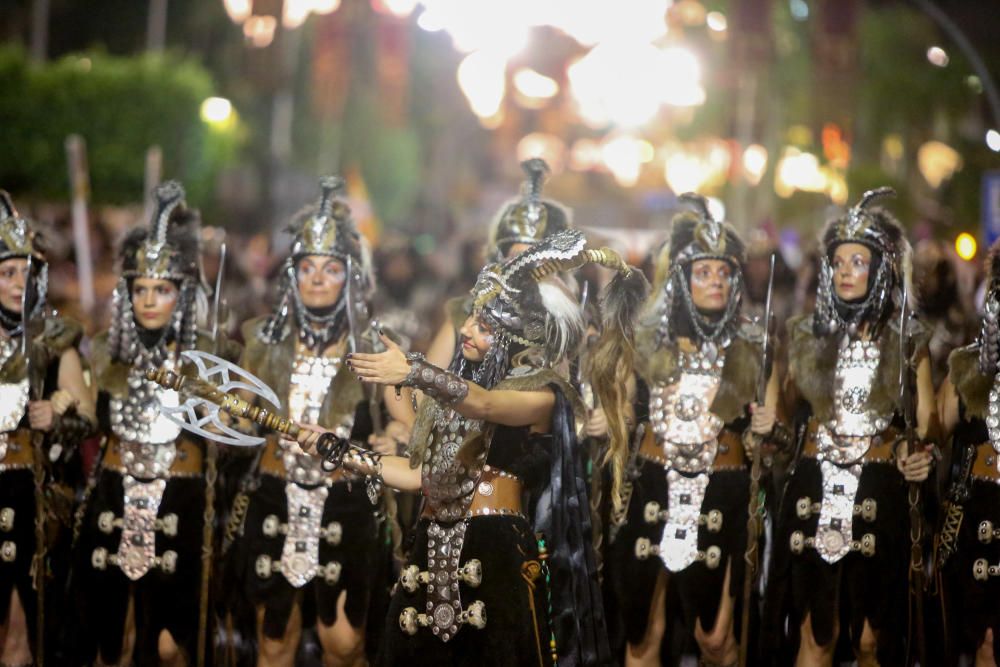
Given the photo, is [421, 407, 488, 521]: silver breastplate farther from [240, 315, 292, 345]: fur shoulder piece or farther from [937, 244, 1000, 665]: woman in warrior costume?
[937, 244, 1000, 665]: woman in warrior costume

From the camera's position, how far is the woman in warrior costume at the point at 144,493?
798cm

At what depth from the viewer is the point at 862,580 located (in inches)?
306

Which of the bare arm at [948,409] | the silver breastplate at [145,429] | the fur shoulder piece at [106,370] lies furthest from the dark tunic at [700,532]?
the fur shoulder piece at [106,370]

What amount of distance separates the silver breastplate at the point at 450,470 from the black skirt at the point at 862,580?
92.8 inches

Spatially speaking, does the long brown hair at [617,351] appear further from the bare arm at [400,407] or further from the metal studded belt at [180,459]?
the metal studded belt at [180,459]

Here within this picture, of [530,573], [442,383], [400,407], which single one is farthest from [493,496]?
[400,407]

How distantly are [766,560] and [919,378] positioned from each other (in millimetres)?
1361

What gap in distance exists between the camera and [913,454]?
7668mm

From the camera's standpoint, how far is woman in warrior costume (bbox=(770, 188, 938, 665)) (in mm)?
7766

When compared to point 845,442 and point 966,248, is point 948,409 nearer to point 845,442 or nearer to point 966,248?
point 845,442

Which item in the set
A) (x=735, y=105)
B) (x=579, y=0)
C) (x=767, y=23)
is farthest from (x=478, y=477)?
(x=735, y=105)

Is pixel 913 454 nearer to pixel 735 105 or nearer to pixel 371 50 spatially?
pixel 735 105

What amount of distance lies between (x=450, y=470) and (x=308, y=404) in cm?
209

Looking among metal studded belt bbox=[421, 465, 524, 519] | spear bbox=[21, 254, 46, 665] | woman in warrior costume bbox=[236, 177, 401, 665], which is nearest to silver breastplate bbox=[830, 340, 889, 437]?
metal studded belt bbox=[421, 465, 524, 519]
